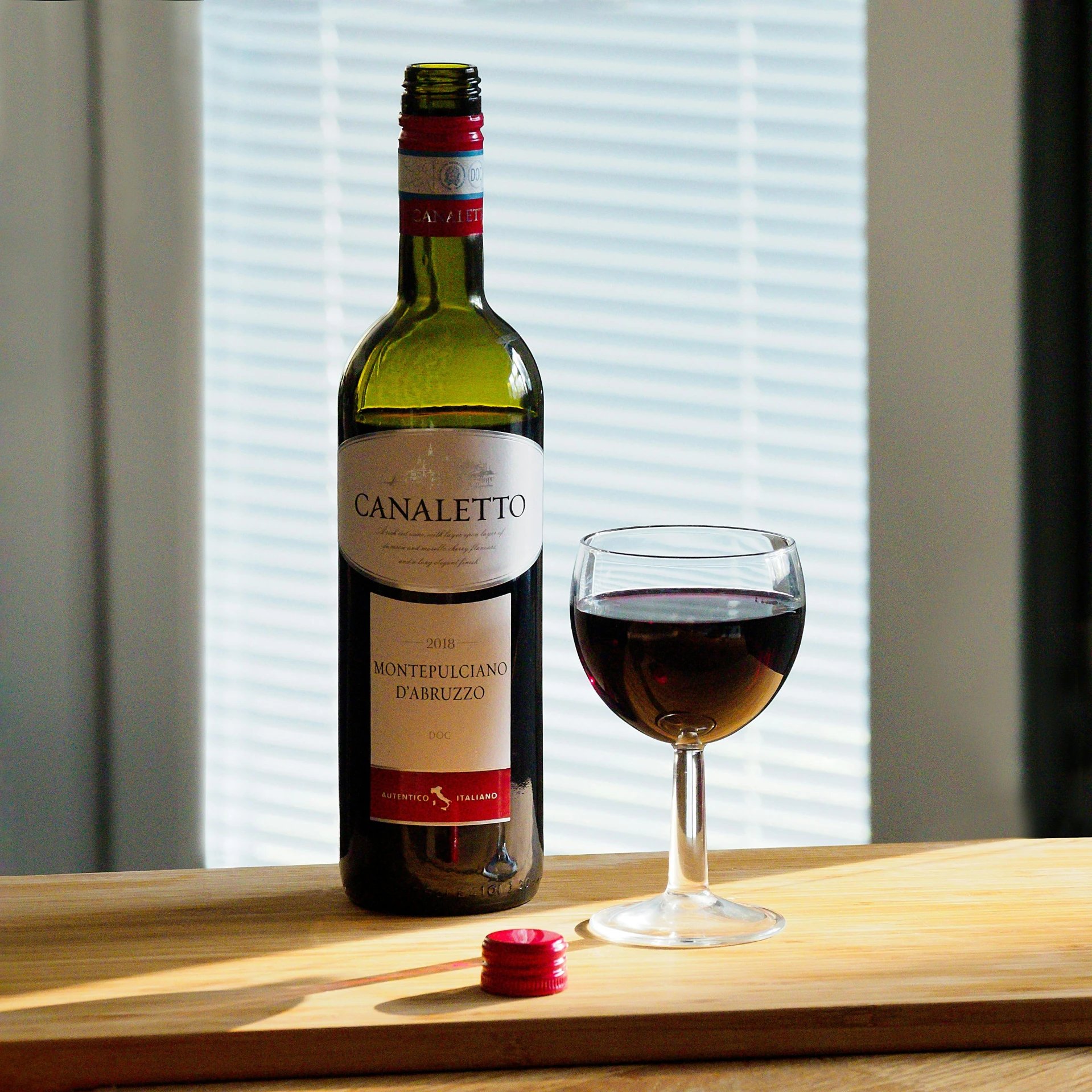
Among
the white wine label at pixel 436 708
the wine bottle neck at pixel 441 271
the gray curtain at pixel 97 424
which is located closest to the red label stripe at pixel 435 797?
the white wine label at pixel 436 708

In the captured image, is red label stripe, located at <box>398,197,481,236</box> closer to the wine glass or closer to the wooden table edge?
the wine glass

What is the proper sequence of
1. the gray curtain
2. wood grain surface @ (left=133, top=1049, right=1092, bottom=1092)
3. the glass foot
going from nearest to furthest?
wood grain surface @ (left=133, top=1049, right=1092, bottom=1092)
the glass foot
the gray curtain

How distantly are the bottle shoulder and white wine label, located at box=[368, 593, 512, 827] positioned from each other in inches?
4.4

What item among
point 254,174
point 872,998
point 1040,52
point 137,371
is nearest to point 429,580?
point 872,998

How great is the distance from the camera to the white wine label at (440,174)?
0.72 metres

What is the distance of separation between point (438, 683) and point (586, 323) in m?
1.03

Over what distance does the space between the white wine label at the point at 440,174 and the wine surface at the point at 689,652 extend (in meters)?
0.23

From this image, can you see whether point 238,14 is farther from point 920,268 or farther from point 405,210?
point 405,210

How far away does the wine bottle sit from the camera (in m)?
0.72

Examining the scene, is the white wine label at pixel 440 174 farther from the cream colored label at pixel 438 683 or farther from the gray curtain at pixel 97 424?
the gray curtain at pixel 97 424

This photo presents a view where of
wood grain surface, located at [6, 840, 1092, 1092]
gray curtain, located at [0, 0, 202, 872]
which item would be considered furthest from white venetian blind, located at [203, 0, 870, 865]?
wood grain surface, located at [6, 840, 1092, 1092]

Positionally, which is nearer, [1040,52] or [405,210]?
[405,210]

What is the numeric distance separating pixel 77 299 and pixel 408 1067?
122 cm

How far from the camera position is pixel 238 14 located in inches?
64.6
